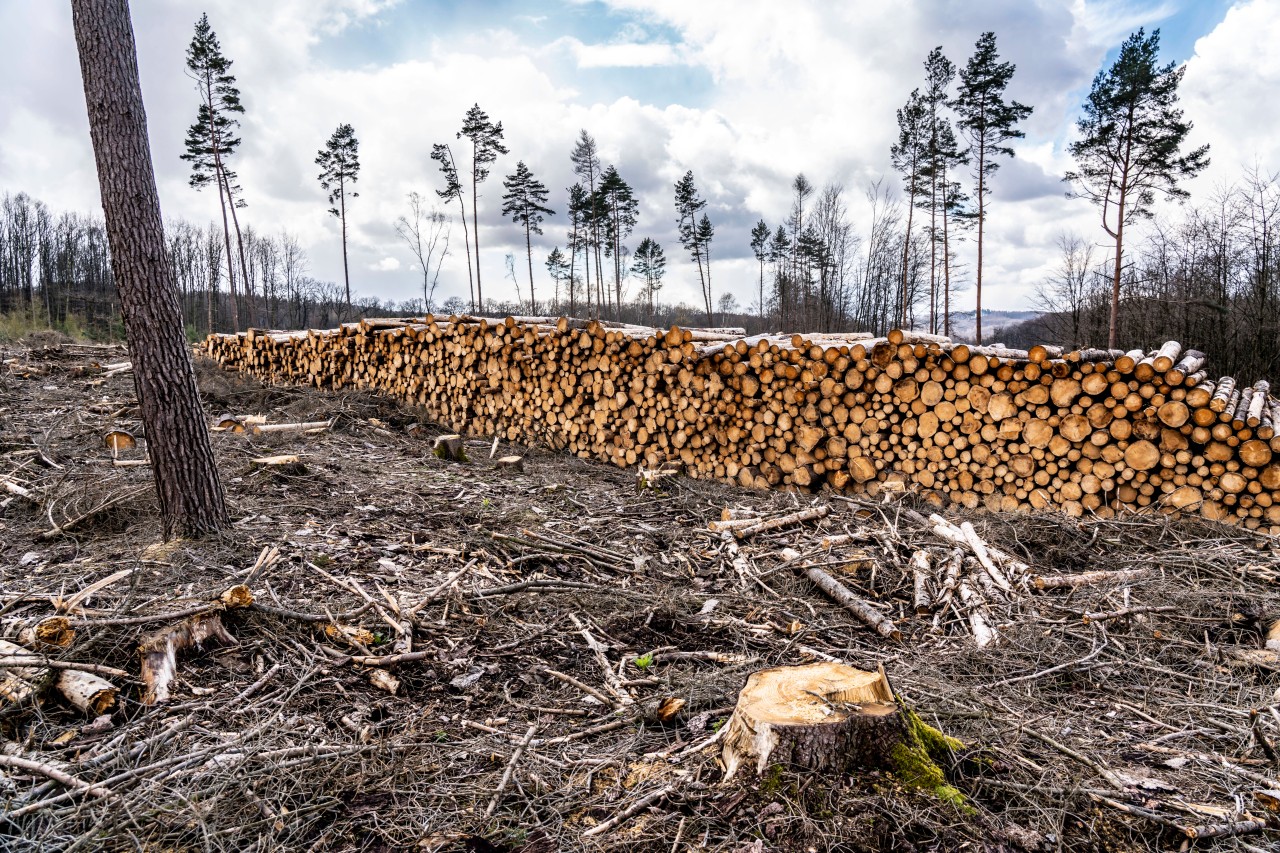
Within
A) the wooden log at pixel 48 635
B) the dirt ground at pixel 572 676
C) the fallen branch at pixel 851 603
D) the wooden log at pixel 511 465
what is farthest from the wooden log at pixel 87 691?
the wooden log at pixel 511 465

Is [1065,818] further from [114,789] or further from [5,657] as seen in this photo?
[5,657]

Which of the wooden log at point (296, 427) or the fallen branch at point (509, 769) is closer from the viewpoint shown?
the fallen branch at point (509, 769)

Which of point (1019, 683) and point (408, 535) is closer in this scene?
point (1019, 683)

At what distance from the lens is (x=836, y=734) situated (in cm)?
210

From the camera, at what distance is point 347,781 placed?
2.35 m

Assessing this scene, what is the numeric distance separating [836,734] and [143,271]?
15.1 feet

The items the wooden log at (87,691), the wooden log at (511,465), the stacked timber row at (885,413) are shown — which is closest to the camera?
the wooden log at (87,691)

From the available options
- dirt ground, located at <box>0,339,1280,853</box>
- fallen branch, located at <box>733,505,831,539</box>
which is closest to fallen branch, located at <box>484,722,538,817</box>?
dirt ground, located at <box>0,339,1280,853</box>

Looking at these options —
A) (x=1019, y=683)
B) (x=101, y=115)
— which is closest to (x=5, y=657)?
(x=101, y=115)

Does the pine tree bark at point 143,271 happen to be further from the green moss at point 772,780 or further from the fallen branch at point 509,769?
the green moss at point 772,780

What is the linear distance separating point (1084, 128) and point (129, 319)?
2140 centimetres

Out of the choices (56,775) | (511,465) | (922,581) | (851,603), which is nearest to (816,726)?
(851,603)

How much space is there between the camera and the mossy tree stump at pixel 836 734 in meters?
2.09

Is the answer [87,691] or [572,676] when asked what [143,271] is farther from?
[572,676]
